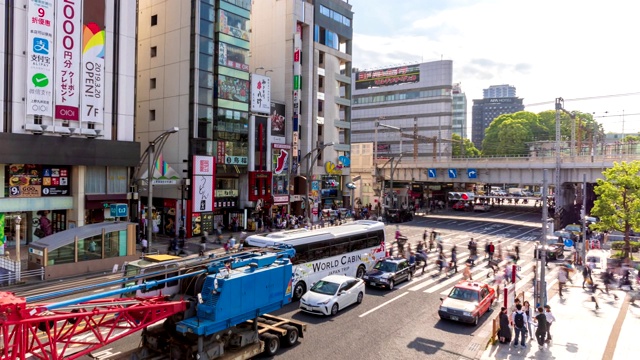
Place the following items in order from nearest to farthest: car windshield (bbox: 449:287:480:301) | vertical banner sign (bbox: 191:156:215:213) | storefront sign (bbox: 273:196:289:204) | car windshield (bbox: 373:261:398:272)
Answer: car windshield (bbox: 449:287:480:301), car windshield (bbox: 373:261:398:272), vertical banner sign (bbox: 191:156:215:213), storefront sign (bbox: 273:196:289:204)

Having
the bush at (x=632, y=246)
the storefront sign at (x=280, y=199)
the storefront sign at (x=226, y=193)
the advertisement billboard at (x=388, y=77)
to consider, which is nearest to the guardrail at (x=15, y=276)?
the storefront sign at (x=226, y=193)

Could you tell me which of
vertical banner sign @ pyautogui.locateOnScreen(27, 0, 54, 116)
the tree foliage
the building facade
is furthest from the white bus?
the tree foliage

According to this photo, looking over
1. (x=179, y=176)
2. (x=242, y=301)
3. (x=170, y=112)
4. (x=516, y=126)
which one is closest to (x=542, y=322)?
(x=242, y=301)

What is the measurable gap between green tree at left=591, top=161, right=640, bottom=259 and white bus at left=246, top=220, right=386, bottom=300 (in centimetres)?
1831

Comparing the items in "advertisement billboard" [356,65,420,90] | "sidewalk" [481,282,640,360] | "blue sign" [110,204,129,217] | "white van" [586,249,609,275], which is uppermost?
"advertisement billboard" [356,65,420,90]

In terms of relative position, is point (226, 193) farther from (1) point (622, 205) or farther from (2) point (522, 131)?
(2) point (522, 131)

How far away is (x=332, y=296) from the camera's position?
1947 centimetres

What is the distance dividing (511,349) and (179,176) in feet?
104

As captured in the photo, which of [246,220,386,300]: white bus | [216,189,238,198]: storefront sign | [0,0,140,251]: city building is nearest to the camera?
[246,220,386,300]: white bus

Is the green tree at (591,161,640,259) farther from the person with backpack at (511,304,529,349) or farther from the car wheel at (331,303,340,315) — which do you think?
the car wheel at (331,303,340,315)

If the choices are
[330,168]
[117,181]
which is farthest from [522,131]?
[117,181]

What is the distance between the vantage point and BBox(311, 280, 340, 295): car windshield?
19875 mm

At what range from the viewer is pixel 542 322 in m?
16.2

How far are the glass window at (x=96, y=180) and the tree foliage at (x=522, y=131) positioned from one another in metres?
82.5
